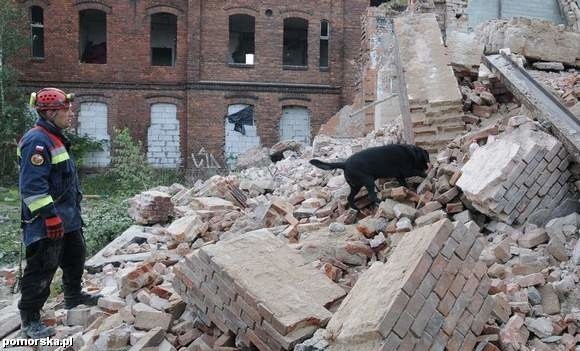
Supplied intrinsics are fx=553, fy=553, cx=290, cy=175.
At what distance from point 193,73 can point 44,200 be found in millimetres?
18062

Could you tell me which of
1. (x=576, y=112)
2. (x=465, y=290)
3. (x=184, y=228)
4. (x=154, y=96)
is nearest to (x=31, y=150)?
(x=184, y=228)

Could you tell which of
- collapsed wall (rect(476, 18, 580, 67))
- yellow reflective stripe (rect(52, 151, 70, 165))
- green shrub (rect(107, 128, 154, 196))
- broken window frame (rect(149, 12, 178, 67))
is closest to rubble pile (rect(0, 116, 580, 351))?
yellow reflective stripe (rect(52, 151, 70, 165))

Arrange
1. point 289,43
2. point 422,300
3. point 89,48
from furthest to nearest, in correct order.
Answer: point 289,43
point 89,48
point 422,300

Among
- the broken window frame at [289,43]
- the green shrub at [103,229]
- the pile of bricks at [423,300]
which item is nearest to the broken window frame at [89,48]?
the broken window frame at [289,43]

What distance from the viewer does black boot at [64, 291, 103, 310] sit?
5.08 meters

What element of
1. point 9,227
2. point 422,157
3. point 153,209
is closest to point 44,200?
point 422,157

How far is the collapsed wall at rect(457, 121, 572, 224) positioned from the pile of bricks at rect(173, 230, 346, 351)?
1.81m

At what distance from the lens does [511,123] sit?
5711 millimetres

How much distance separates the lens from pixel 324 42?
76.7 feet

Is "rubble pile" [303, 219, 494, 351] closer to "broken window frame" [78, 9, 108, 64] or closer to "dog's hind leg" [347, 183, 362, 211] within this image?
"dog's hind leg" [347, 183, 362, 211]

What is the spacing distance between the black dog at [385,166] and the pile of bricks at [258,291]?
6.38 ft

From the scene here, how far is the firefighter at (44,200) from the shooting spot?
440 cm

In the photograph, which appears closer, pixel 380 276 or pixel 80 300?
pixel 380 276

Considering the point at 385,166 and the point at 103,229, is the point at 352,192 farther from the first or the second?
the point at 103,229
